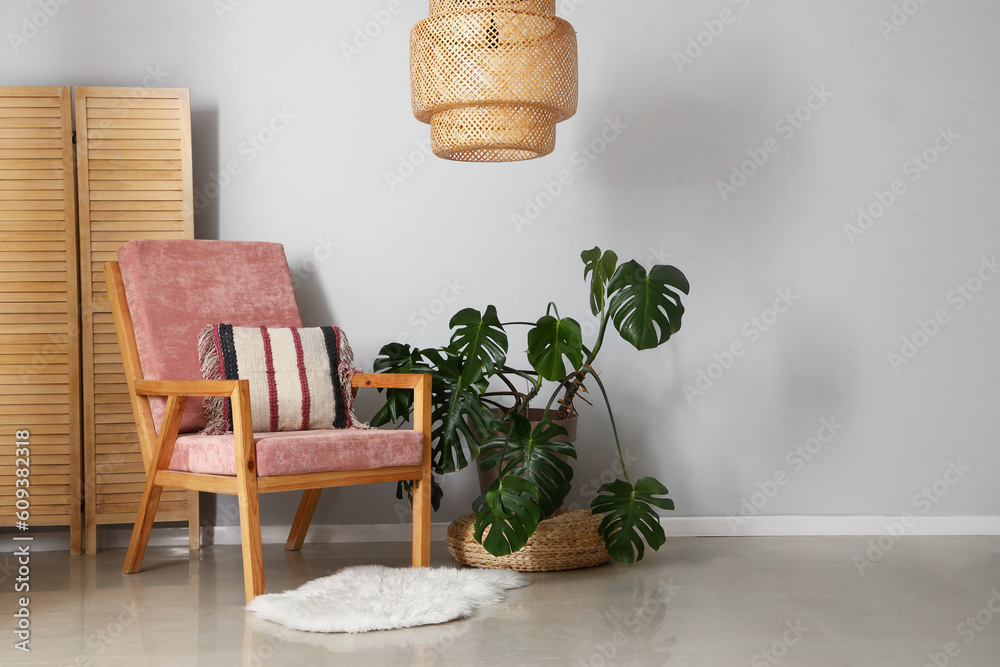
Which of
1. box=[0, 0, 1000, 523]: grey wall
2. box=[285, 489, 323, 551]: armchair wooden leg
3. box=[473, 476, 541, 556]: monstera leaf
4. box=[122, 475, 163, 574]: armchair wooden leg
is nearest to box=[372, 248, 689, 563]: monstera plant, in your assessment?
box=[473, 476, 541, 556]: monstera leaf

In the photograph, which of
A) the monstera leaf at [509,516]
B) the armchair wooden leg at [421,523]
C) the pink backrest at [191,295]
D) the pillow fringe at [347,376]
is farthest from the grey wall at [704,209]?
the monstera leaf at [509,516]

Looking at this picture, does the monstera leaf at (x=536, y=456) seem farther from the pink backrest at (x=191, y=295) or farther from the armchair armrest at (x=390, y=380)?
the pink backrest at (x=191, y=295)

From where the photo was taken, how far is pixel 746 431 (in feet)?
10.5

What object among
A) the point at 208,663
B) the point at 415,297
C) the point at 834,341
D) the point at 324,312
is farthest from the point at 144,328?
the point at 834,341

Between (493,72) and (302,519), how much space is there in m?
1.68

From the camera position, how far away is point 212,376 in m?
2.46

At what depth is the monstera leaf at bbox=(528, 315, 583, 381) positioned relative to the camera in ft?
7.99

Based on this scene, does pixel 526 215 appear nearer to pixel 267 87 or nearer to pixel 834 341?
pixel 267 87

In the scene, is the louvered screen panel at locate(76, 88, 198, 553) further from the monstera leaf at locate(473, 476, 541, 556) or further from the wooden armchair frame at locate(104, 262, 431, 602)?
the monstera leaf at locate(473, 476, 541, 556)

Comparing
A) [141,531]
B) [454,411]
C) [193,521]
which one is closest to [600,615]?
[454,411]

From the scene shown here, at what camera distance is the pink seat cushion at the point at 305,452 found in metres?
2.13

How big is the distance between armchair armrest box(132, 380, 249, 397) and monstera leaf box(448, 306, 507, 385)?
0.71 meters

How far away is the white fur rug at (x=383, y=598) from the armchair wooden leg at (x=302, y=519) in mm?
529

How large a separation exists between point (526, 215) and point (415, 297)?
545mm
